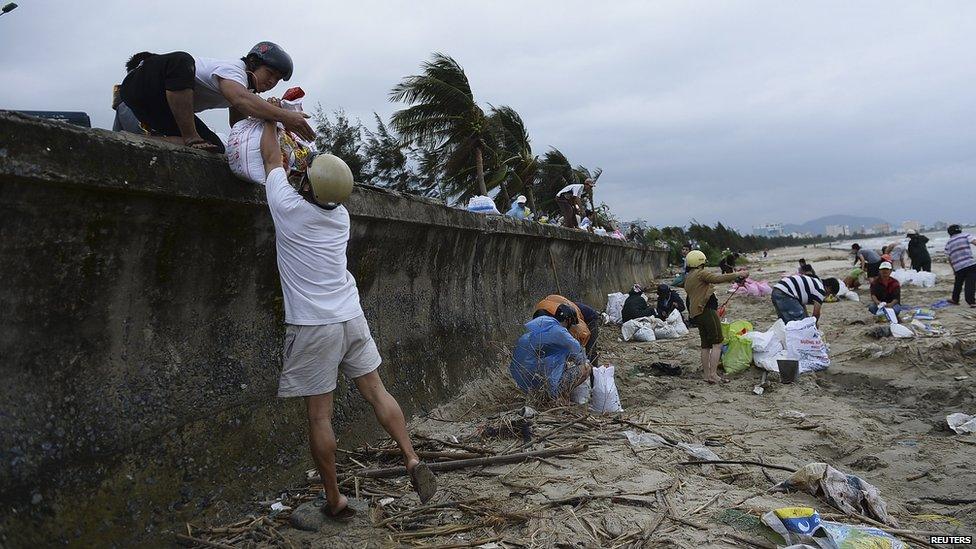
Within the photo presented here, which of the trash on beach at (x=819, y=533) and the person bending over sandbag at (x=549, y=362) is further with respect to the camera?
the person bending over sandbag at (x=549, y=362)

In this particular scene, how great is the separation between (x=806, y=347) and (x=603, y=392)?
A: 3.13 metres

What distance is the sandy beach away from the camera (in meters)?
2.82

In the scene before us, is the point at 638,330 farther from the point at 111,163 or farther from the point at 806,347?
the point at 111,163

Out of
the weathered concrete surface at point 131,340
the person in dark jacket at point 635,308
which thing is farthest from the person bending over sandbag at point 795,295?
the weathered concrete surface at point 131,340

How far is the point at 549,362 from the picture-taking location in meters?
5.13

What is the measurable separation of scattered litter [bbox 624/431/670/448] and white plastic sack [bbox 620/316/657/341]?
5.14m

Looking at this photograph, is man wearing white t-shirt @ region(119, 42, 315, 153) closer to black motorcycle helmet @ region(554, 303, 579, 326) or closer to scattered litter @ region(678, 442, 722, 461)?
scattered litter @ region(678, 442, 722, 461)

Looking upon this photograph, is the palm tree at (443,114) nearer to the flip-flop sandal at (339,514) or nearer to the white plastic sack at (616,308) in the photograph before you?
the white plastic sack at (616,308)

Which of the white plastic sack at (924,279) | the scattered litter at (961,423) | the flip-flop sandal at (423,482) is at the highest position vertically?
the white plastic sack at (924,279)

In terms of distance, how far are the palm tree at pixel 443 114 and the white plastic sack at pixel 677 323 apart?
10.3m

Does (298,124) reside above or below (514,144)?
below

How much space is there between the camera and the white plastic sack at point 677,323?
949 centimetres

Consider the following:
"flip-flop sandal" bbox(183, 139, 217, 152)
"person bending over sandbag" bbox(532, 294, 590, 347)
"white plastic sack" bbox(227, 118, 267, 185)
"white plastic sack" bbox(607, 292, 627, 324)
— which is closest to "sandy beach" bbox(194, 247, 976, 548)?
"person bending over sandbag" bbox(532, 294, 590, 347)

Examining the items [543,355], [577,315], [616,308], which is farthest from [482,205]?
[616,308]
